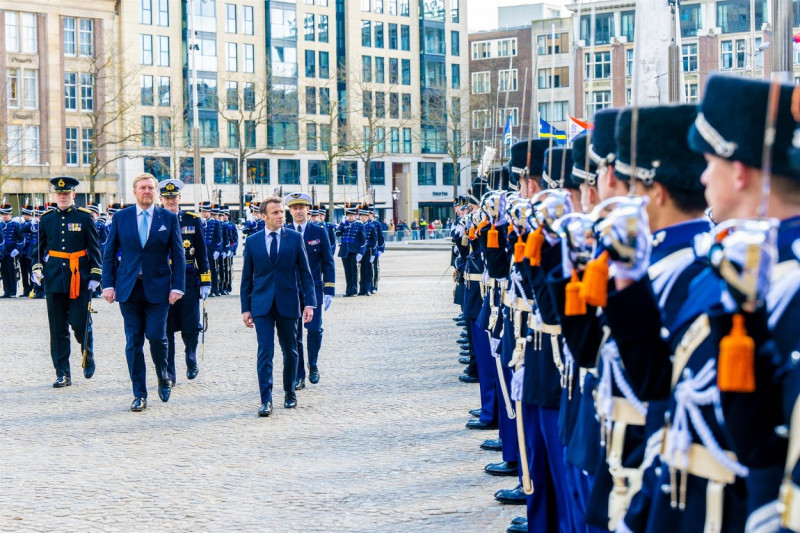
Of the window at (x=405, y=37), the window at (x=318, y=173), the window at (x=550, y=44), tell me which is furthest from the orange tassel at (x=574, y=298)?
the window at (x=405, y=37)

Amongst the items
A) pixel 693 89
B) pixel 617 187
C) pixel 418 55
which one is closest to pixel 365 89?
pixel 418 55

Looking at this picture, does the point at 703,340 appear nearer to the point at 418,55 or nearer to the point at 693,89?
the point at 693,89

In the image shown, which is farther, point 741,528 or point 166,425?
point 166,425

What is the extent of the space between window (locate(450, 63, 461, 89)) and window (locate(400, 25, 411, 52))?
14.2 feet

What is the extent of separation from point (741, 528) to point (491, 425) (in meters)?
6.69

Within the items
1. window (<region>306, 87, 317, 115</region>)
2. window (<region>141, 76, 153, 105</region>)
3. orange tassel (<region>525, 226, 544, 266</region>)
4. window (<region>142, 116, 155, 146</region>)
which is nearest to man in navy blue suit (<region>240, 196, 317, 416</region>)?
orange tassel (<region>525, 226, 544, 266</region>)

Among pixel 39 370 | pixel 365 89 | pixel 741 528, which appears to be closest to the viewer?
pixel 741 528

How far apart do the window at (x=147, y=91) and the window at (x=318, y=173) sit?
12.9m

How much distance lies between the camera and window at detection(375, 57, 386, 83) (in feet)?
270

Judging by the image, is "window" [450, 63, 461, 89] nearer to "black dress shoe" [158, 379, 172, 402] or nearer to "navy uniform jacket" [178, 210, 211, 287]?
"navy uniform jacket" [178, 210, 211, 287]

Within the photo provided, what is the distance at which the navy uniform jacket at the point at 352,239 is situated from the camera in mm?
27016

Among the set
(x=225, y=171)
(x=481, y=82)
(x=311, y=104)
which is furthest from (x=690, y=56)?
(x=225, y=171)

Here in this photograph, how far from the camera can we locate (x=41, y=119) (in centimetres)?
6644

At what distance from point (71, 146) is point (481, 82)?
1354 inches
